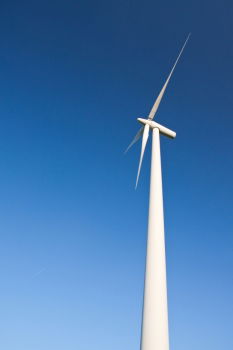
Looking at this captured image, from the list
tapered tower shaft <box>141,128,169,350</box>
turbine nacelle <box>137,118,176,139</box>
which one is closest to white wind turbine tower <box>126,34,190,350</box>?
tapered tower shaft <box>141,128,169,350</box>

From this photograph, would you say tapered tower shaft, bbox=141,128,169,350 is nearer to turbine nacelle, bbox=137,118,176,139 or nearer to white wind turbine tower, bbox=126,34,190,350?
white wind turbine tower, bbox=126,34,190,350

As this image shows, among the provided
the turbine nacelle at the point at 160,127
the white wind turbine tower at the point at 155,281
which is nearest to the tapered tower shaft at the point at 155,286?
the white wind turbine tower at the point at 155,281

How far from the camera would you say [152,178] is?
14.7 meters

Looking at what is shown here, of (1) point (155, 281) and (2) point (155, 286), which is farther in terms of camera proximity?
(1) point (155, 281)

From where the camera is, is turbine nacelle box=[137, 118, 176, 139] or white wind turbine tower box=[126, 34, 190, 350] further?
turbine nacelle box=[137, 118, 176, 139]

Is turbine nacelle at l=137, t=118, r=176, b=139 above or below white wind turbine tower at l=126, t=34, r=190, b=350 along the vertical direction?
above

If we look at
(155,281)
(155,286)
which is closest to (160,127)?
(155,281)

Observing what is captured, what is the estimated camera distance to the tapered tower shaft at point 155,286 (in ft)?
31.0

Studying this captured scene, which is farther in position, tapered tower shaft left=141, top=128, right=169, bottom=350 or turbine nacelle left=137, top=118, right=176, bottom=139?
turbine nacelle left=137, top=118, right=176, bottom=139

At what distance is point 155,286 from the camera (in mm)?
10516

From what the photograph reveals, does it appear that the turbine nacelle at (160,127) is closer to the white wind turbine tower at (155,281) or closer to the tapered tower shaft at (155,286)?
the white wind turbine tower at (155,281)

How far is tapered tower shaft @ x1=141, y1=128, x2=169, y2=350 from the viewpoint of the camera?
9.45 m

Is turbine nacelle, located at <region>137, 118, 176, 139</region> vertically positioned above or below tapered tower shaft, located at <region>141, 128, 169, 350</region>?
above

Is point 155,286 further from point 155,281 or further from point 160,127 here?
point 160,127
